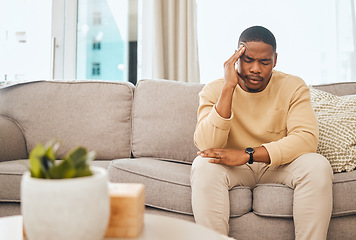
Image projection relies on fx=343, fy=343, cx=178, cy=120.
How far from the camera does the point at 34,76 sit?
10.6ft

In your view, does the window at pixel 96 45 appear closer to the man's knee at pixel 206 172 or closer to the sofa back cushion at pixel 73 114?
the sofa back cushion at pixel 73 114

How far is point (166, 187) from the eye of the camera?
59.2 inches

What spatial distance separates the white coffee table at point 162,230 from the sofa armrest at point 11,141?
1139 mm

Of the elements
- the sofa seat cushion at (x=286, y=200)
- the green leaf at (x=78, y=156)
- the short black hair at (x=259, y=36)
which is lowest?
the sofa seat cushion at (x=286, y=200)

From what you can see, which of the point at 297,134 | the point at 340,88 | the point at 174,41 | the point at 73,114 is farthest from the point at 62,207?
the point at 174,41

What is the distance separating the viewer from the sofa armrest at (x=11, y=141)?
185 centimetres

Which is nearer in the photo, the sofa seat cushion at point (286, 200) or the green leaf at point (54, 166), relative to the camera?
the green leaf at point (54, 166)

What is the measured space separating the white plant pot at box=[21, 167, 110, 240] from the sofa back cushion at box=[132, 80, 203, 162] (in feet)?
4.62

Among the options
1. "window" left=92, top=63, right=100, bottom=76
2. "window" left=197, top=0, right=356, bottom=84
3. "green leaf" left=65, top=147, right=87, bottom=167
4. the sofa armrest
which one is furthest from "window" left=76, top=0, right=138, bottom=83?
"green leaf" left=65, top=147, right=87, bottom=167

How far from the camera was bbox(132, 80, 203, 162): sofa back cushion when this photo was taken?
201 cm

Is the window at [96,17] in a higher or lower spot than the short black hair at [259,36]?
higher

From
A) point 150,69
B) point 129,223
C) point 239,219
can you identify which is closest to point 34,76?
point 150,69

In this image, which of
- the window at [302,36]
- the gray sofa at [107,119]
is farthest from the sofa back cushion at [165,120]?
the window at [302,36]

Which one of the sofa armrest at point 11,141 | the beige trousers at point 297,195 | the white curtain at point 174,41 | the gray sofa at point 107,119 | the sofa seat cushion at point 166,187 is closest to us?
the beige trousers at point 297,195
